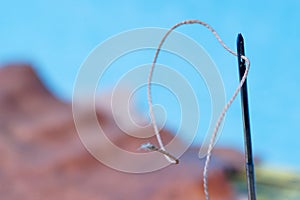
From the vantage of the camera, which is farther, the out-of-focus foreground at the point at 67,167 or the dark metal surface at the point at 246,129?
the out-of-focus foreground at the point at 67,167

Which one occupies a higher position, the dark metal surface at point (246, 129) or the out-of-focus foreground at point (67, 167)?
the out-of-focus foreground at point (67, 167)

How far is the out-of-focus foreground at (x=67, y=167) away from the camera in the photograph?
1186mm

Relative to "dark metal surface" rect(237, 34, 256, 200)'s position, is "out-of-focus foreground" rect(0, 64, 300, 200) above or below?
above

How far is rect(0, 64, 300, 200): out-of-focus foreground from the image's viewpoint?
119 centimetres

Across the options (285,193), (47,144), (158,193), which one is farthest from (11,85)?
(285,193)

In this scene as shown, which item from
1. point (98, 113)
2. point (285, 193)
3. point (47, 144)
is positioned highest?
point (285, 193)

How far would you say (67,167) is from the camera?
1275 mm

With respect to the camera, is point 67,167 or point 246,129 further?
point 67,167

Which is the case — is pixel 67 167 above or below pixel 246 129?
above

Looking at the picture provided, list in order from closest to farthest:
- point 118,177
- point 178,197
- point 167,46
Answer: point 167,46 → point 178,197 → point 118,177

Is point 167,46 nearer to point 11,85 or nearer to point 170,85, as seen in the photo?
point 170,85

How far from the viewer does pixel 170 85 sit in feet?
1.20

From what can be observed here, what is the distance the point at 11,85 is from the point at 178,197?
1.87ft

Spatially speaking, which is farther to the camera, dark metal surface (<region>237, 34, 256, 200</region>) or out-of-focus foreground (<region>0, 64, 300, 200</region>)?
out-of-focus foreground (<region>0, 64, 300, 200</region>)
